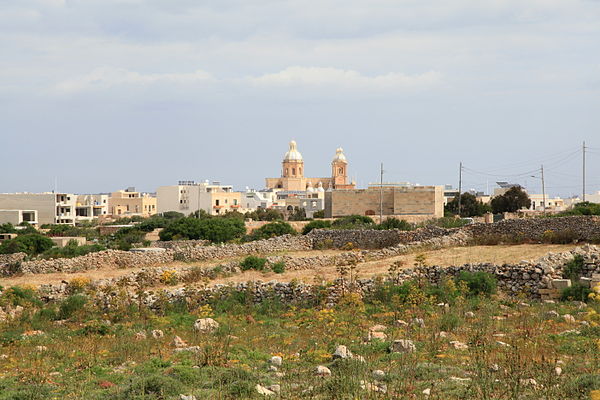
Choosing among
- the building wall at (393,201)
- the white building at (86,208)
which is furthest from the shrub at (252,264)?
the white building at (86,208)

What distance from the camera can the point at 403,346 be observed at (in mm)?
9344

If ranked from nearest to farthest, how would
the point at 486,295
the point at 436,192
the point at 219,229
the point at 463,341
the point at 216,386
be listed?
the point at 216,386 < the point at 463,341 < the point at 486,295 < the point at 219,229 < the point at 436,192

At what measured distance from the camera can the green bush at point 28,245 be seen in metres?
37.7

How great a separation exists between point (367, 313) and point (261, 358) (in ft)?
14.7

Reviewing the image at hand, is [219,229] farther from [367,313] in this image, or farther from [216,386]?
[216,386]

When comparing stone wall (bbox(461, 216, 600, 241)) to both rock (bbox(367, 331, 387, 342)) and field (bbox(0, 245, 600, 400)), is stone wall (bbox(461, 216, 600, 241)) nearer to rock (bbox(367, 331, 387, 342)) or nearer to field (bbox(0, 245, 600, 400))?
field (bbox(0, 245, 600, 400))

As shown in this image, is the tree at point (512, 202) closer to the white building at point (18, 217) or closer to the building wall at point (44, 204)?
the white building at point (18, 217)

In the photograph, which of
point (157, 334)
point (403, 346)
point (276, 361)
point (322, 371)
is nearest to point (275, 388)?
point (322, 371)

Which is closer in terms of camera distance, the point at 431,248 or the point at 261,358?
the point at 261,358

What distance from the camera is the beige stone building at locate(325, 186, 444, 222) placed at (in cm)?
5938

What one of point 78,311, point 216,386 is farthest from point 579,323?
point 78,311

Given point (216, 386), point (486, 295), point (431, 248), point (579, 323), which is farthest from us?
point (431, 248)

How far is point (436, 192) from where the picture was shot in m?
59.6

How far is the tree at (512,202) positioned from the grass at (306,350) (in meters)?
54.5
